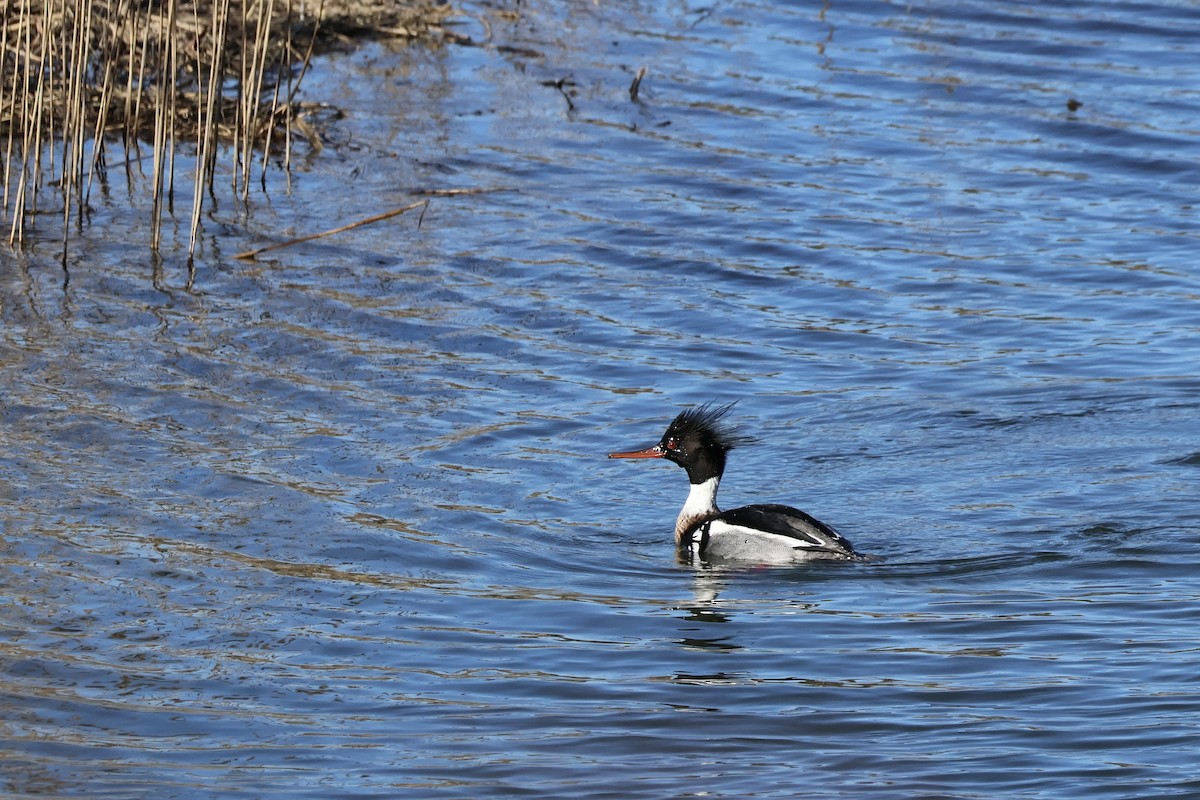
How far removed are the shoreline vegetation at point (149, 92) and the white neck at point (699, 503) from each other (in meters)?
4.77

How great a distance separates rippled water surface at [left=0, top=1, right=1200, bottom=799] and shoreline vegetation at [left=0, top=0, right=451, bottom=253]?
43 cm

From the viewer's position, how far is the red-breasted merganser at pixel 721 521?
8.98 m

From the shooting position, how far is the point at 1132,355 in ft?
39.0

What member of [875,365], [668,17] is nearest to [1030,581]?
[875,365]

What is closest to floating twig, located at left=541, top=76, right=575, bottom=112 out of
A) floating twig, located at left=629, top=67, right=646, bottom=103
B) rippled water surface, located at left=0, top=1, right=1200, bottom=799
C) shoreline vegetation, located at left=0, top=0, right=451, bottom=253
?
rippled water surface, located at left=0, top=1, right=1200, bottom=799

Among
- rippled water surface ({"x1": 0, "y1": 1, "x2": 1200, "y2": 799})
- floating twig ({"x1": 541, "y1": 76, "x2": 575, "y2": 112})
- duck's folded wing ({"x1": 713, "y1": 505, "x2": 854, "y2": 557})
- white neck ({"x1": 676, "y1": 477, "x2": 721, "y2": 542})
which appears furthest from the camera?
floating twig ({"x1": 541, "y1": 76, "x2": 575, "y2": 112})

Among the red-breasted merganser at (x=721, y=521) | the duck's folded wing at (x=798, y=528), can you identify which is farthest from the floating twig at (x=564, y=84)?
the duck's folded wing at (x=798, y=528)

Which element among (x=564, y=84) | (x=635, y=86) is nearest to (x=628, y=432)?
(x=635, y=86)

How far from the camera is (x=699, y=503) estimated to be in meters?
9.78

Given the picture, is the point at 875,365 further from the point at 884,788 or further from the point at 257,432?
the point at 884,788

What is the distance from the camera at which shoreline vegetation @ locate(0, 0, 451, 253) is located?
1280 cm

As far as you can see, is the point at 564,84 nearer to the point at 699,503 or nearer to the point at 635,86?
the point at 635,86

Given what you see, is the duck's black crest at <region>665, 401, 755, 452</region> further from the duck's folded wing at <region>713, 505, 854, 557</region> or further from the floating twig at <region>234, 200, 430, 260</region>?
the floating twig at <region>234, 200, 430, 260</region>

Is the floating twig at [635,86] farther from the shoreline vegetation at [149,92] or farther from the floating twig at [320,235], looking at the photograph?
the floating twig at [320,235]
